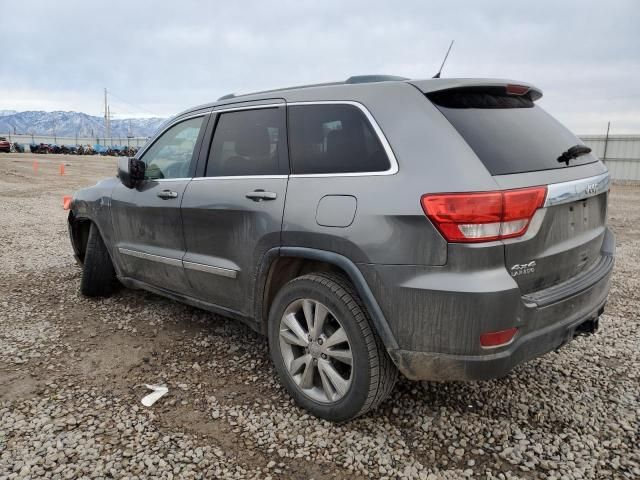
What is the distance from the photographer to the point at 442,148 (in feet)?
7.31

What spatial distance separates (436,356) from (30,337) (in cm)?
324

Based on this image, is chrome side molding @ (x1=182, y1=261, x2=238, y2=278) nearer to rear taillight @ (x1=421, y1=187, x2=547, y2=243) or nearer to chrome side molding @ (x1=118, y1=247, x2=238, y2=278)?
chrome side molding @ (x1=118, y1=247, x2=238, y2=278)

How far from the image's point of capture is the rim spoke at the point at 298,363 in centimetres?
269

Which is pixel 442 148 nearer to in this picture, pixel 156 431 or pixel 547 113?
pixel 547 113

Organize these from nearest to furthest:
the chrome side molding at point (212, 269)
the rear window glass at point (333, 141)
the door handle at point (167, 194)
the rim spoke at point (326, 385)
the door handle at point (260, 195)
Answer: the rear window glass at point (333, 141) < the rim spoke at point (326, 385) < the door handle at point (260, 195) < the chrome side molding at point (212, 269) < the door handle at point (167, 194)

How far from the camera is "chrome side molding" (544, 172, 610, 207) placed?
7.38ft

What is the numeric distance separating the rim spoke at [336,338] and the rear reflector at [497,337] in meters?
0.69

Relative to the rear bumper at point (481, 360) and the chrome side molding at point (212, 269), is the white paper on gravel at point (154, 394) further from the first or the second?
the rear bumper at point (481, 360)

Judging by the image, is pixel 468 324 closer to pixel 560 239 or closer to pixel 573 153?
pixel 560 239

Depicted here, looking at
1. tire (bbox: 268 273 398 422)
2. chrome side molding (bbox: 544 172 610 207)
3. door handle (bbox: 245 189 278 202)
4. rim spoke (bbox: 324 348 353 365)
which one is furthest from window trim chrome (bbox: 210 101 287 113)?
chrome side molding (bbox: 544 172 610 207)

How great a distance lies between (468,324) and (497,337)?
0.16m

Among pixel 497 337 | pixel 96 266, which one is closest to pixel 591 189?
pixel 497 337

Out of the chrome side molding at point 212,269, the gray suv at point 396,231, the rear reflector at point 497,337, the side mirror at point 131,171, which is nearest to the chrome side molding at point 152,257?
the chrome side molding at point 212,269

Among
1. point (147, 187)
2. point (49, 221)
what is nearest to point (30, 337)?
point (147, 187)
